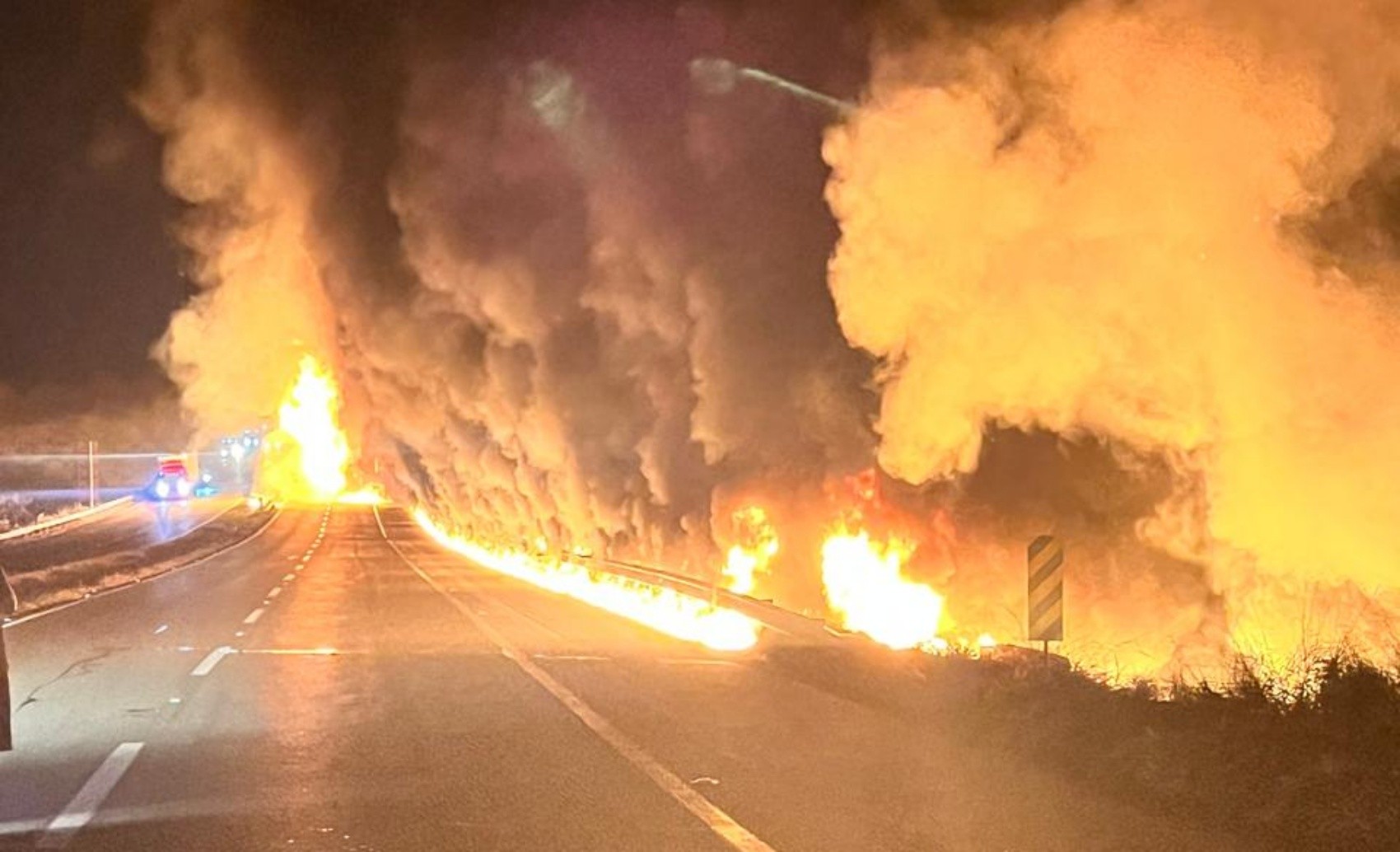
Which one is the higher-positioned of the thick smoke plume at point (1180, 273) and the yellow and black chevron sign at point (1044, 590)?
the thick smoke plume at point (1180, 273)

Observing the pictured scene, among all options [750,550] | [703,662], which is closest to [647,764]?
[703,662]

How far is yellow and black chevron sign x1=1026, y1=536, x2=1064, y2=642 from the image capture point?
40.0ft

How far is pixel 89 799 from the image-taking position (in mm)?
8484

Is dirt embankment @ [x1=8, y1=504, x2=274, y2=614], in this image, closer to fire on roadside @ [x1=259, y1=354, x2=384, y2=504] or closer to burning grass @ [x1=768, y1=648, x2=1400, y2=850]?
burning grass @ [x1=768, y1=648, x2=1400, y2=850]

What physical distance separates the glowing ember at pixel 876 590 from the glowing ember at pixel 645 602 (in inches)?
56.7

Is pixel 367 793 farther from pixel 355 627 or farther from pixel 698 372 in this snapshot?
pixel 698 372

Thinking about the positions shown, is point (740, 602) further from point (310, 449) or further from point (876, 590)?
point (310, 449)

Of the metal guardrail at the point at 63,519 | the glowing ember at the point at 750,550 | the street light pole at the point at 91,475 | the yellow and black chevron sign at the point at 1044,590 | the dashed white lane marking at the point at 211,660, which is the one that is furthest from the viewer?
the street light pole at the point at 91,475

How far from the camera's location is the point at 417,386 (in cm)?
5462

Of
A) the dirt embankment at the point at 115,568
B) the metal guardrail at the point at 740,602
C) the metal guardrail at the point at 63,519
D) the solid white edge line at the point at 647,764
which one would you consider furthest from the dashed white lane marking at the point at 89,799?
the metal guardrail at the point at 63,519

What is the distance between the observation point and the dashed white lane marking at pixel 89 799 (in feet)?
24.5

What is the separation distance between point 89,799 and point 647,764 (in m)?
3.32

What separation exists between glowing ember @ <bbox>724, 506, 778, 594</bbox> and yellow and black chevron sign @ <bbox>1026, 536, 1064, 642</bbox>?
14.4 m

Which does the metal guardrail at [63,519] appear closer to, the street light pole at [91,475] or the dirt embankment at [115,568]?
the street light pole at [91,475]
